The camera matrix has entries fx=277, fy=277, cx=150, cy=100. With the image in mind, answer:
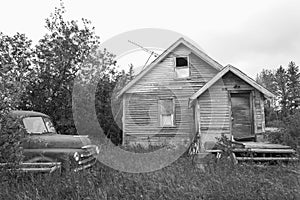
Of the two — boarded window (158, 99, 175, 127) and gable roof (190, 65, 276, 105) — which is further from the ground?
gable roof (190, 65, 276, 105)

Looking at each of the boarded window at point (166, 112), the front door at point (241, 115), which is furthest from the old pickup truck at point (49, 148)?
the boarded window at point (166, 112)

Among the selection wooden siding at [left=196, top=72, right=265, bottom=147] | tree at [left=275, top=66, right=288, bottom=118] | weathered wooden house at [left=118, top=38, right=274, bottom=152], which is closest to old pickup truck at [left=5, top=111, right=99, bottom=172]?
wooden siding at [left=196, top=72, right=265, bottom=147]

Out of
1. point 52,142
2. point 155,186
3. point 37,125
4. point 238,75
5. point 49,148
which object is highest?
point 238,75

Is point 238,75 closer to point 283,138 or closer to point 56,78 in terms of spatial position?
point 283,138

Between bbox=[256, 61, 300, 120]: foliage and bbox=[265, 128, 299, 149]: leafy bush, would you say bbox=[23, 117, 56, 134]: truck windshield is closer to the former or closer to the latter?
bbox=[265, 128, 299, 149]: leafy bush

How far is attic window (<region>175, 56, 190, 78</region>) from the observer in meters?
17.4

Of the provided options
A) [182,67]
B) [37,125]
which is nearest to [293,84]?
[182,67]

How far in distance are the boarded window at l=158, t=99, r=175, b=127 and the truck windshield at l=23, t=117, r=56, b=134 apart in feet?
29.7

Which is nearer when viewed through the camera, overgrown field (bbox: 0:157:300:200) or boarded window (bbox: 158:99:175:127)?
overgrown field (bbox: 0:157:300:200)

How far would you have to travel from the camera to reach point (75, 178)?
6.17 metres

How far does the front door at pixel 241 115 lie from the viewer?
45.2 ft

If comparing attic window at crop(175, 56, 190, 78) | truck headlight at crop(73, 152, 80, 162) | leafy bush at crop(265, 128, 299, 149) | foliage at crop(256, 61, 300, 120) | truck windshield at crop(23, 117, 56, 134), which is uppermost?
foliage at crop(256, 61, 300, 120)

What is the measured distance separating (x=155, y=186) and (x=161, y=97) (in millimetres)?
11823

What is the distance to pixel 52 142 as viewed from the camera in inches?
296
